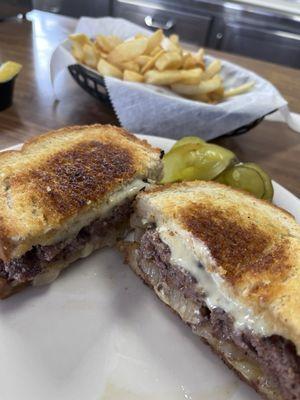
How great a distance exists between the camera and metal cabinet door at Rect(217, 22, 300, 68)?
13.8 ft

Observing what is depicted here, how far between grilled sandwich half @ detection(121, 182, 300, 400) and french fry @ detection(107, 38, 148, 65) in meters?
1.00

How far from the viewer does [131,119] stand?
6.94 ft

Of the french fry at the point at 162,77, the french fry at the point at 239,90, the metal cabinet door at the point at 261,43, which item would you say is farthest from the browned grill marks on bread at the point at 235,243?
the metal cabinet door at the point at 261,43

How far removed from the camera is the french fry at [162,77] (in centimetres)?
212

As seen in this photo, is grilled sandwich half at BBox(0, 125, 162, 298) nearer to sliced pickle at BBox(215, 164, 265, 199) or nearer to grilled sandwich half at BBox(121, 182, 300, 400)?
grilled sandwich half at BBox(121, 182, 300, 400)

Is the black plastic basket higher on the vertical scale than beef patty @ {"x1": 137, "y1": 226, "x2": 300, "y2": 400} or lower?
higher

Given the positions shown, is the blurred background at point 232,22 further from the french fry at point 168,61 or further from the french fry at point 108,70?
the french fry at point 108,70

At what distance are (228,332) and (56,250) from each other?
650mm

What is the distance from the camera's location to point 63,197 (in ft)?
4.53

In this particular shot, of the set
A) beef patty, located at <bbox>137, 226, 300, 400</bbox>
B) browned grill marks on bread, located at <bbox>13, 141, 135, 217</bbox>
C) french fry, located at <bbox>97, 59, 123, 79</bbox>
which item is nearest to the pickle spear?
french fry, located at <bbox>97, 59, 123, 79</bbox>

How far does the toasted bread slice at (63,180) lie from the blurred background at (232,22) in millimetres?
3194

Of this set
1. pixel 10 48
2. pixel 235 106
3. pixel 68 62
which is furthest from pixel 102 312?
pixel 10 48

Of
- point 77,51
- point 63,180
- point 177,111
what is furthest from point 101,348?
point 77,51

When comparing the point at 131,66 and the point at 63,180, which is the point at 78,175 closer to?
the point at 63,180
